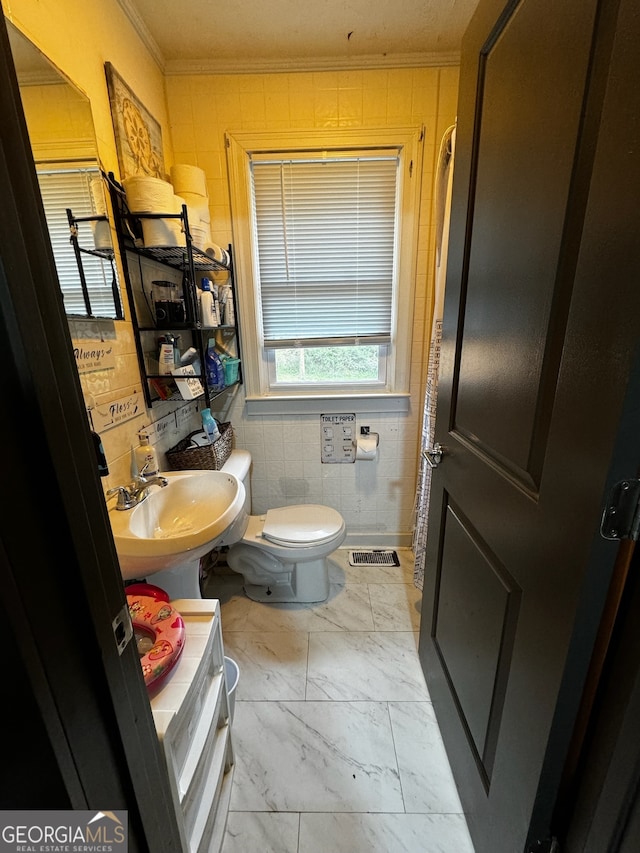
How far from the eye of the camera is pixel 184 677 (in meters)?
0.76

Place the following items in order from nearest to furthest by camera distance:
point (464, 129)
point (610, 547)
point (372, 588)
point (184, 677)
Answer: point (610, 547)
point (184, 677)
point (464, 129)
point (372, 588)

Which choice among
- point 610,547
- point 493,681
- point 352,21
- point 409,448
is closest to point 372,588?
point 409,448

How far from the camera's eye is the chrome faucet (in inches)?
43.3

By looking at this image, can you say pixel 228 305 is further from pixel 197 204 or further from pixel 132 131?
pixel 132 131

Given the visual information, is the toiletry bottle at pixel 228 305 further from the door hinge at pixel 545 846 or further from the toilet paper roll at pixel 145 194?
the door hinge at pixel 545 846

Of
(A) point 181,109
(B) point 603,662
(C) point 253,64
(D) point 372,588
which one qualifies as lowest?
(D) point 372,588

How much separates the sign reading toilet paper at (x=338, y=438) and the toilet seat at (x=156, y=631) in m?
1.21

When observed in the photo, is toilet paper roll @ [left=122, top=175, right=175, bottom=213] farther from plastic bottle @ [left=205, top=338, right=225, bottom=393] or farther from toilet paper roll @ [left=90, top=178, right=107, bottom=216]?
plastic bottle @ [left=205, top=338, right=225, bottom=393]

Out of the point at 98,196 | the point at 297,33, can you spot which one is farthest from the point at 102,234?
the point at 297,33

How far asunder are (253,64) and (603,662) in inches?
93.0

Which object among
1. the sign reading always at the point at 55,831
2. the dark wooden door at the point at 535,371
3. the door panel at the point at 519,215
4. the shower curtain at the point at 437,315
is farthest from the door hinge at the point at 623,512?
the shower curtain at the point at 437,315

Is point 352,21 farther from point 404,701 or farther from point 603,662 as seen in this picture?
point 404,701

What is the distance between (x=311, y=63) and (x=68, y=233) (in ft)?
4.56

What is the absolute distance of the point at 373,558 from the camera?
6.90ft
